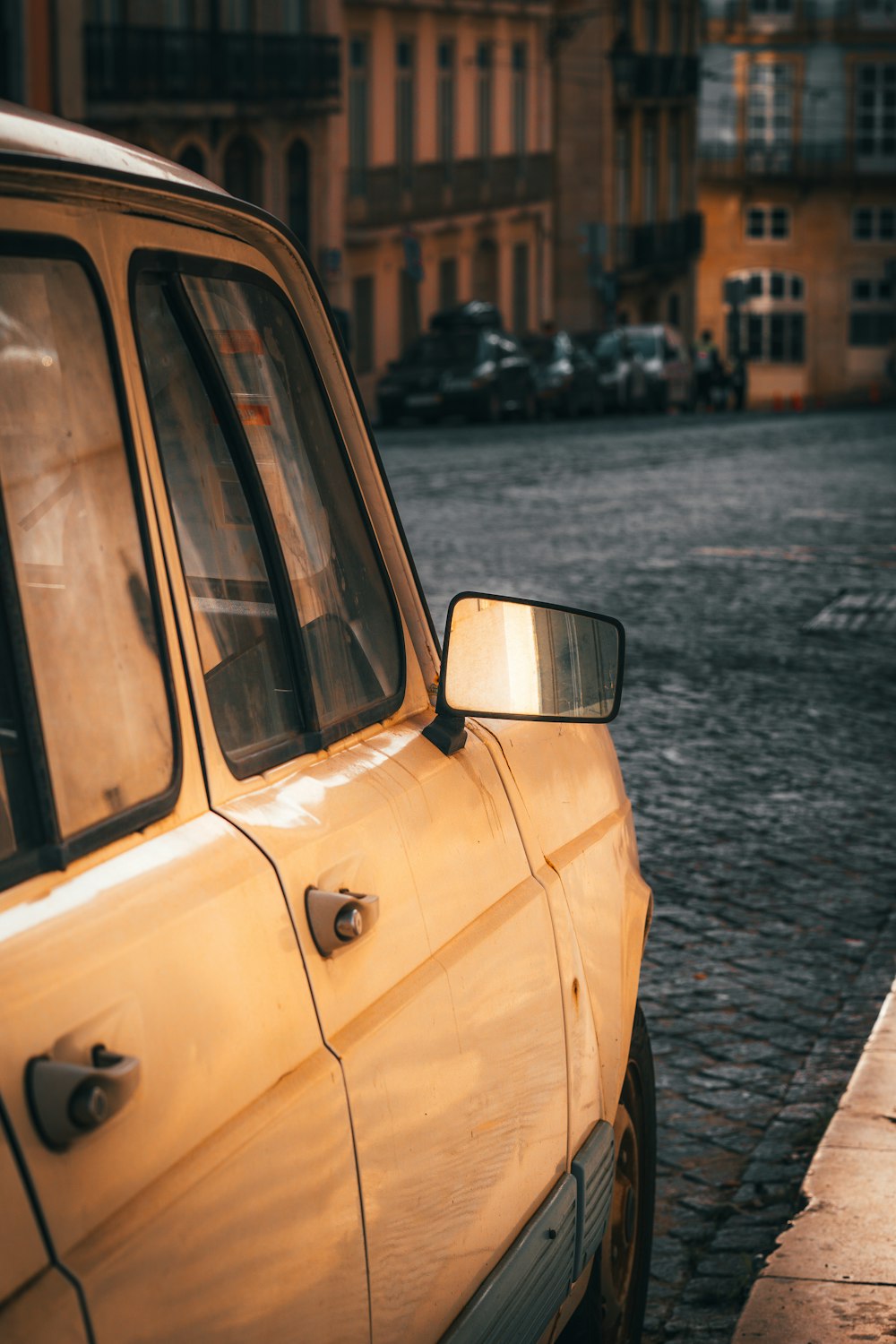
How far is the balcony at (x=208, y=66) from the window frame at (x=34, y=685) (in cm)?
3707

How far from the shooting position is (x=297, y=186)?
44.6 m

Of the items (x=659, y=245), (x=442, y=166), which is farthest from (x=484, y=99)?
(x=659, y=245)

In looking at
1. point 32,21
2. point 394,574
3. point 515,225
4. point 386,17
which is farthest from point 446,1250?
point 515,225

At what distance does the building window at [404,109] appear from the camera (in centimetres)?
4800

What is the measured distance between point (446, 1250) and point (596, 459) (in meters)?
23.2

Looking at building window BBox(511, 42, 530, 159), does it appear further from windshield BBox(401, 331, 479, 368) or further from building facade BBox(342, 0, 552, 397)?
windshield BBox(401, 331, 479, 368)

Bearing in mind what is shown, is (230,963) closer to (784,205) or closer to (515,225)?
(515,225)

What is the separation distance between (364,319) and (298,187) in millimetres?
3174

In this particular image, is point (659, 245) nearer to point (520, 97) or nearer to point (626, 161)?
point (626, 161)

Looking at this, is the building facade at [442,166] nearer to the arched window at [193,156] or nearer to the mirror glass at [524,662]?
the arched window at [193,156]

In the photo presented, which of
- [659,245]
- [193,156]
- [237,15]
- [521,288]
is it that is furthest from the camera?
[659,245]

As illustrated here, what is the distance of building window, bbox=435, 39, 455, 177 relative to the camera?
164 feet

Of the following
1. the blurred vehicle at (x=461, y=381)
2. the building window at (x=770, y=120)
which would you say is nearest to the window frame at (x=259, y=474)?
the blurred vehicle at (x=461, y=381)

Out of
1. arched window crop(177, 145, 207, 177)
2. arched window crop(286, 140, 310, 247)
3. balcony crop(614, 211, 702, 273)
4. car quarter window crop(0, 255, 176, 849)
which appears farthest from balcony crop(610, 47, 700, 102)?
car quarter window crop(0, 255, 176, 849)
